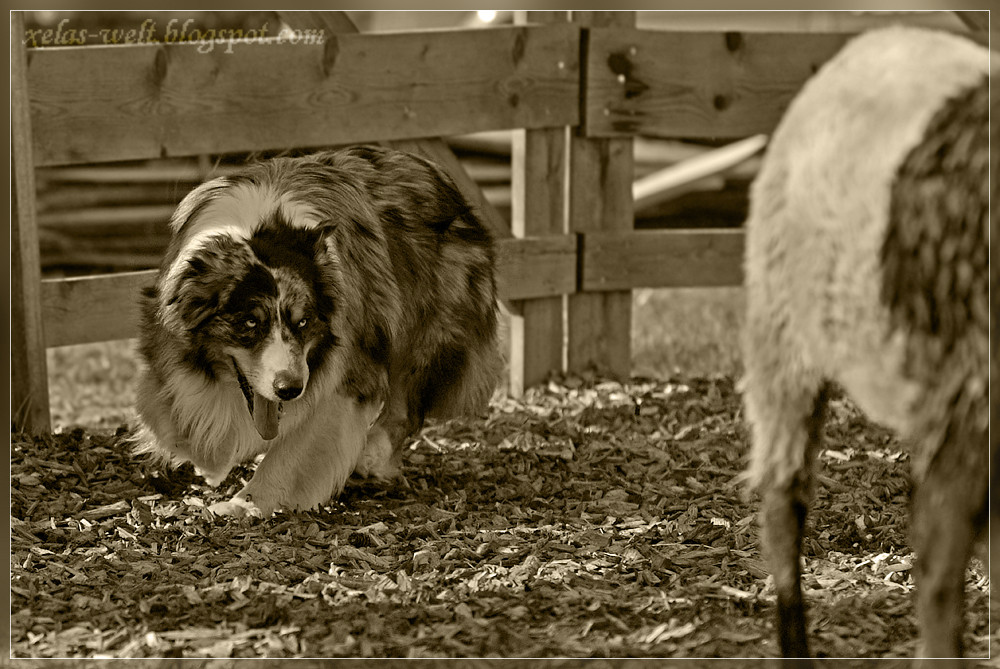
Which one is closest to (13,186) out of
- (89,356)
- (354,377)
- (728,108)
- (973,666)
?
(354,377)

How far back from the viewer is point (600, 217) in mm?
6672

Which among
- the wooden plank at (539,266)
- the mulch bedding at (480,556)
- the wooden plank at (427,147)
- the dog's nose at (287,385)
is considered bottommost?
the mulch bedding at (480,556)

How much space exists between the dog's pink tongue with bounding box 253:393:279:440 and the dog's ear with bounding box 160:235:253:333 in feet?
1.31

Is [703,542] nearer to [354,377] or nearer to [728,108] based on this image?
[354,377]

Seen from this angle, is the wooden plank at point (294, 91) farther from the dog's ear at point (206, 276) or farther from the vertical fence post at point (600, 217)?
the dog's ear at point (206, 276)

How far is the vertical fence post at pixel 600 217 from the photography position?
6566mm

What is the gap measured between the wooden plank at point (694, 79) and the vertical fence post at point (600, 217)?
11cm

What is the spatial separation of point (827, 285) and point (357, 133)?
3.61m

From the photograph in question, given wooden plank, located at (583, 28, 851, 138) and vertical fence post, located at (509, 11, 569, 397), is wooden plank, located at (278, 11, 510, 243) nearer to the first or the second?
vertical fence post, located at (509, 11, 569, 397)

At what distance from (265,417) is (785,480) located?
7.59ft

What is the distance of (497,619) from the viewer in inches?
142

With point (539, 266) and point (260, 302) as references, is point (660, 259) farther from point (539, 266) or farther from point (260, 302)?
point (260, 302)

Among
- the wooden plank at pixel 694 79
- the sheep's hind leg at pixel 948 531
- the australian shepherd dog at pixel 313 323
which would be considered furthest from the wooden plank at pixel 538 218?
the sheep's hind leg at pixel 948 531

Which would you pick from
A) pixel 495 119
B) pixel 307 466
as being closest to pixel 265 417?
pixel 307 466
